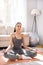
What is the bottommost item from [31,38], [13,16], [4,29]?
[31,38]

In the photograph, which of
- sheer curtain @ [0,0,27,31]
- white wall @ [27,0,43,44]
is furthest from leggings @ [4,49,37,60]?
sheer curtain @ [0,0,27,31]

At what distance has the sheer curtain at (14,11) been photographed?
17.7 feet

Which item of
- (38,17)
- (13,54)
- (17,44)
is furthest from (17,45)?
(38,17)

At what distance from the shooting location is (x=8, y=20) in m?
5.46

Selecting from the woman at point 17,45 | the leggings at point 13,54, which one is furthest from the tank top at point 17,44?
the leggings at point 13,54

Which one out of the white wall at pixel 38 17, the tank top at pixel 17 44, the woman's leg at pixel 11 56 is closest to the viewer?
the woman's leg at pixel 11 56

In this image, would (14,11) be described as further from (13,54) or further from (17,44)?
(13,54)

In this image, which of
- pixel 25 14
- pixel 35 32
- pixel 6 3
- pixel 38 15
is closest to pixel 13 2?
pixel 6 3

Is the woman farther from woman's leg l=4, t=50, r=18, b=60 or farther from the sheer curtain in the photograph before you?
the sheer curtain

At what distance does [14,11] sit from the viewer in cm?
546

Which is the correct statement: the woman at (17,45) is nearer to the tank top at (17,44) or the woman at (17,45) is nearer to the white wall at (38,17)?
the tank top at (17,44)

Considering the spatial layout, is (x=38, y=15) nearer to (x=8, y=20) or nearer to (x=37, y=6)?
(x=37, y=6)

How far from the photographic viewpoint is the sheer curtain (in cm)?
539

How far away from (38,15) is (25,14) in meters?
0.50
